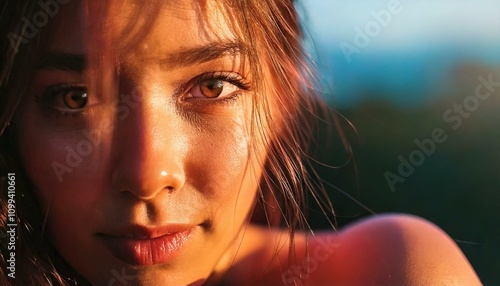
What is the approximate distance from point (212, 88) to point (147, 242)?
251 mm

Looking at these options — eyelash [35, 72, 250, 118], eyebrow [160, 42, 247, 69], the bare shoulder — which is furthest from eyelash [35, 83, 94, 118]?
the bare shoulder

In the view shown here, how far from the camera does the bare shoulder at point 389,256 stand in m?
1.17

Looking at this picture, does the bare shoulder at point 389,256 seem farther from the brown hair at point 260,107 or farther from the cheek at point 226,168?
the cheek at point 226,168

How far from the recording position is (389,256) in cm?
120

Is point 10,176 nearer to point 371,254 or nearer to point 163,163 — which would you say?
point 163,163

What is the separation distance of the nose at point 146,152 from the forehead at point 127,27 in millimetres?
75

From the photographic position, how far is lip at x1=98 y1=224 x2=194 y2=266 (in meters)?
1.02

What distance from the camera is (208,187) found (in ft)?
3.43

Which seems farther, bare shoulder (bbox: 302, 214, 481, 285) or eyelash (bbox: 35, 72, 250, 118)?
bare shoulder (bbox: 302, 214, 481, 285)

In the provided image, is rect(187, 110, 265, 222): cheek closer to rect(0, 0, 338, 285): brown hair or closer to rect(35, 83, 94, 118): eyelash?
rect(0, 0, 338, 285): brown hair

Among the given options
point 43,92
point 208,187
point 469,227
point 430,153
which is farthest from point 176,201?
point 430,153

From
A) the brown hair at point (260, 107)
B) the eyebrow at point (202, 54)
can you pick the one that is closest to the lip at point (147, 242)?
the brown hair at point (260, 107)

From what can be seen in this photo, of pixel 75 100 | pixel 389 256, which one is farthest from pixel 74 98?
pixel 389 256

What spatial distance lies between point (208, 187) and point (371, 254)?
0.35 m
